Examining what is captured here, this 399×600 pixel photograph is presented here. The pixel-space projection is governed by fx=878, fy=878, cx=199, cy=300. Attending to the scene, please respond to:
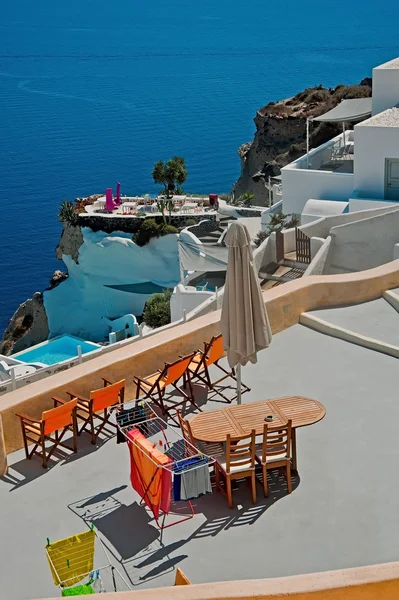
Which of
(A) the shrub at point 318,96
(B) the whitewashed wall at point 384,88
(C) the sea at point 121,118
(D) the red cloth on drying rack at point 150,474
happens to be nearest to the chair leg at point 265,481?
(D) the red cloth on drying rack at point 150,474

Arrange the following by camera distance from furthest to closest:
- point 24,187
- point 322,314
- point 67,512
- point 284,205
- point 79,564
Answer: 1. point 24,187
2. point 284,205
3. point 322,314
4. point 67,512
5. point 79,564

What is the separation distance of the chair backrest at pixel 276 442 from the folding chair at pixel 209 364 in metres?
1.69

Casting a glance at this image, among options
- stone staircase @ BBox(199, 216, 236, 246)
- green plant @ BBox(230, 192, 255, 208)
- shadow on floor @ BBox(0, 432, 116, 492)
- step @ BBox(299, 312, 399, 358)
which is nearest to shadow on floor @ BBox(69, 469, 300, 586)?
shadow on floor @ BBox(0, 432, 116, 492)

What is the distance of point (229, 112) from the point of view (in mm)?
143125

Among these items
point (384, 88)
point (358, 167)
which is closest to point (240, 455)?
point (358, 167)

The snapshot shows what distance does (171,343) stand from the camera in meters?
10.3

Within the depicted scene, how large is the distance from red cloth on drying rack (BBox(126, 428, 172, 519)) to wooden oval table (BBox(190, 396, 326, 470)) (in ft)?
1.67

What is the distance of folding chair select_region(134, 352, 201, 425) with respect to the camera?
31.6 ft

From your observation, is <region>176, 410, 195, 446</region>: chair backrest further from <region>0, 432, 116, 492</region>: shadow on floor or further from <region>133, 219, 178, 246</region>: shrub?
<region>133, 219, 178, 246</region>: shrub

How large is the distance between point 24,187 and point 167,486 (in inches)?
4531

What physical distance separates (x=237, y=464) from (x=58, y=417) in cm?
190

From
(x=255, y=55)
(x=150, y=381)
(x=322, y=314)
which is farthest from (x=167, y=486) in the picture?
(x=255, y=55)

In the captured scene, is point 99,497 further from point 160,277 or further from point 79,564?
point 160,277

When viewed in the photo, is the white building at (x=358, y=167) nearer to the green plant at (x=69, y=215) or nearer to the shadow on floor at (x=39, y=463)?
the shadow on floor at (x=39, y=463)
